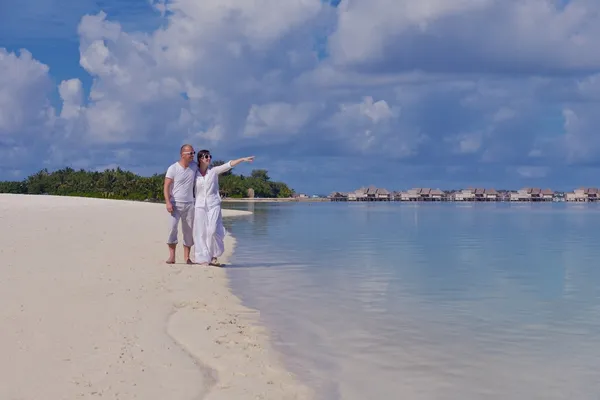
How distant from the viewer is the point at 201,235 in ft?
43.1

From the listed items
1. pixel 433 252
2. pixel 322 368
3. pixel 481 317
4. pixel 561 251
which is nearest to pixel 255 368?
pixel 322 368

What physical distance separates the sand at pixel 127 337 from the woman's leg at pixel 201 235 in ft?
3.41

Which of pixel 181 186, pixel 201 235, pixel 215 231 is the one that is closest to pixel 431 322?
pixel 215 231

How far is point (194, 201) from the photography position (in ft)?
43.0

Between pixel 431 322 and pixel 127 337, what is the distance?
4156 mm

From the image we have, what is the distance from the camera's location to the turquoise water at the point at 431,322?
19.4 feet

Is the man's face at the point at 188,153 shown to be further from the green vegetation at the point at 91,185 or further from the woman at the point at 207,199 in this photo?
the green vegetation at the point at 91,185

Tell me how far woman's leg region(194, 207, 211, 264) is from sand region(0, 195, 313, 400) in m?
1.04

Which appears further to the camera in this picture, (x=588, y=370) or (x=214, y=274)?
(x=214, y=274)

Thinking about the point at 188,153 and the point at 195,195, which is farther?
the point at 195,195

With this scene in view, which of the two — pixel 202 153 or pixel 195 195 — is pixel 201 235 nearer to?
pixel 195 195

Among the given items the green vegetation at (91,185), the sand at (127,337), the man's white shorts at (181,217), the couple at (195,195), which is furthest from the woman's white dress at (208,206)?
the green vegetation at (91,185)

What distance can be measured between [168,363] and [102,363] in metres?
Answer: 0.57

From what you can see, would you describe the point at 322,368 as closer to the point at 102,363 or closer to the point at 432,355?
the point at 432,355
